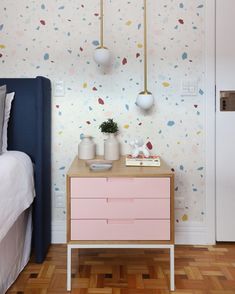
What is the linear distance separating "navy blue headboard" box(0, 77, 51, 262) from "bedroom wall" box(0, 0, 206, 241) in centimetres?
20

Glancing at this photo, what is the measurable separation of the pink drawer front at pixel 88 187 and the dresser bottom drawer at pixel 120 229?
0.46 feet

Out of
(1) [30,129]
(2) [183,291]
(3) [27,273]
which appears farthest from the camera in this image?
(1) [30,129]

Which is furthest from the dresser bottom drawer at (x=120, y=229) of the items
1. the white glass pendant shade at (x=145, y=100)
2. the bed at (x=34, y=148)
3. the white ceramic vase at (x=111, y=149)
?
the white glass pendant shade at (x=145, y=100)

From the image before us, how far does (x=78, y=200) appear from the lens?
158 centimetres

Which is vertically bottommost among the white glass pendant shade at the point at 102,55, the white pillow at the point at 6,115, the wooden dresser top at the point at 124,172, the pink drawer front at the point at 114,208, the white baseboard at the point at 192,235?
the white baseboard at the point at 192,235

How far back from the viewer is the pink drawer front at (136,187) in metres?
1.58

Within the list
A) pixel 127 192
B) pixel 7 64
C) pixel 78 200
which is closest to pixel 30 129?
pixel 7 64

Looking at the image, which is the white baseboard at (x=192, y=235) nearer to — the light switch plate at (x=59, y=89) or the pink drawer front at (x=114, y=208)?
the pink drawer front at (x=114, y=208)

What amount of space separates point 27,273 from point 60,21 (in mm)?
1656

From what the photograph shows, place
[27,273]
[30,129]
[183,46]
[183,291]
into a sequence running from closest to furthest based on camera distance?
[183,291], [27,273], [30,129], [183,46]

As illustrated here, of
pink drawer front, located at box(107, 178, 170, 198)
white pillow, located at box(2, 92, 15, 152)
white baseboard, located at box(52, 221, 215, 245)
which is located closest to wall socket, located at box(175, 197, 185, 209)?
white baseboard, located at box(52, 221, 215, 245)

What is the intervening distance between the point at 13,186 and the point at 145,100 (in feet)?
3.12

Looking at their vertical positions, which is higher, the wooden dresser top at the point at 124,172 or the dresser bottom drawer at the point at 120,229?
the wooden dresser top at the point at 124,172

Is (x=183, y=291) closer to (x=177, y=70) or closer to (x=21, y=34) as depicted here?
(x=177, y=70)
